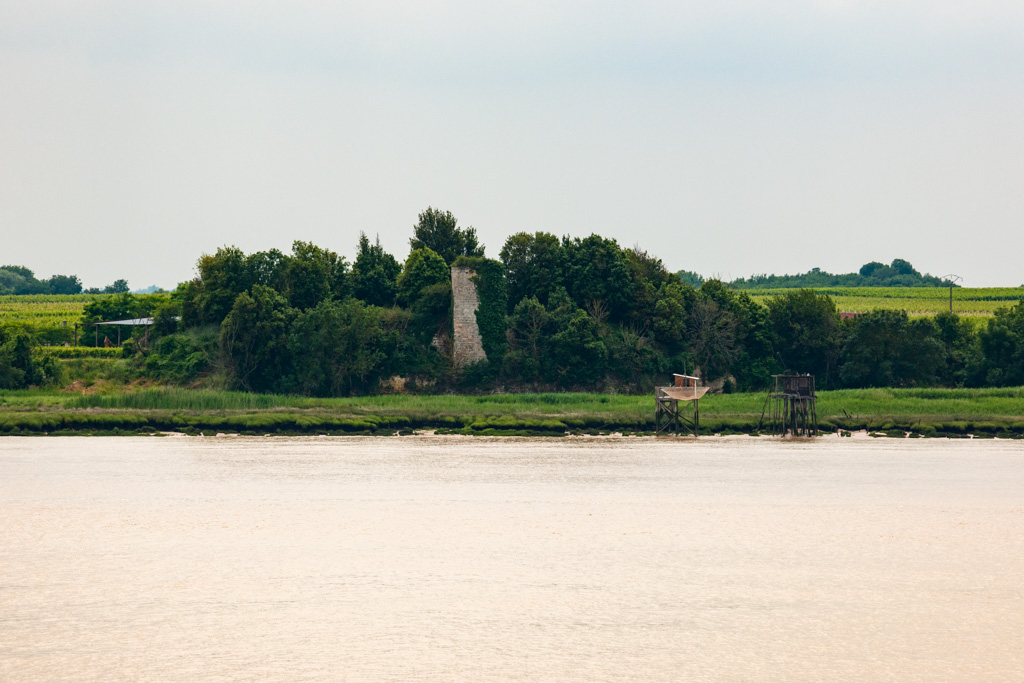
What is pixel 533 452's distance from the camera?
3100cm

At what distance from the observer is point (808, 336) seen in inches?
2071

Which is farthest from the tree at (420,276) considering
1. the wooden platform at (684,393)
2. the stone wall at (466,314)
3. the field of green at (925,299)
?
the field of green at (925,299)

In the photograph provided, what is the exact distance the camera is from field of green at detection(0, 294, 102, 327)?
73.3 meters

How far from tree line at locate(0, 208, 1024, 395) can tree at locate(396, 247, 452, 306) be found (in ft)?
0.26

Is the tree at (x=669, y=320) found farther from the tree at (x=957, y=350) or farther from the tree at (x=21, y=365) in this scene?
the tree at (x=21, y=365)

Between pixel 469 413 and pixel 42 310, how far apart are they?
190 feet

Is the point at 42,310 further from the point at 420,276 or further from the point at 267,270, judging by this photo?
the point at 420,276

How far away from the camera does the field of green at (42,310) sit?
7334 cm

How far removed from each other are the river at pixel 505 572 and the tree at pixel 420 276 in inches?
981

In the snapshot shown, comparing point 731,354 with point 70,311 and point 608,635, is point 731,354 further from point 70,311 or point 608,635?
point 70,311

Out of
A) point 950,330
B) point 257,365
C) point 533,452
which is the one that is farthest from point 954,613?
point 950,330

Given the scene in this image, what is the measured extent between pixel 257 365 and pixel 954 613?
3743 centimetres

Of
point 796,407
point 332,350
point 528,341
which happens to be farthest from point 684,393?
point 332,350

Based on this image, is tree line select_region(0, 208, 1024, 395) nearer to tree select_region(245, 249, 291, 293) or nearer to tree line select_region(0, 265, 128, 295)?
tree select_region(245, 249, 291, 293)
